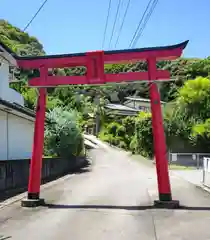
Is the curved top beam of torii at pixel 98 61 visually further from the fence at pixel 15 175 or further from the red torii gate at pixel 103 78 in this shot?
the fence at pixel 15 175

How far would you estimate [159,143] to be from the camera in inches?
432

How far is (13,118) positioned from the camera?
18797 mm

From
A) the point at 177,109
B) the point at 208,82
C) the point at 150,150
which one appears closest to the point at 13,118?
the point at 150,150

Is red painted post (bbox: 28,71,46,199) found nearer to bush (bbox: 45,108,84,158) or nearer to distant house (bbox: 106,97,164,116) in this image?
bush (bbox: 45,108,84,158)

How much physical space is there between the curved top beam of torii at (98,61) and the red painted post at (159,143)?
0.63 ft

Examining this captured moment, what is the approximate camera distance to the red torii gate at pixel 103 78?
429 inches

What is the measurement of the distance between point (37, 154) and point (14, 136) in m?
8.20

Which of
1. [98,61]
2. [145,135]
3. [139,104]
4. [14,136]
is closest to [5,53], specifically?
[14,136]

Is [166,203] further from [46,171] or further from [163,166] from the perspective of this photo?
[46,171]

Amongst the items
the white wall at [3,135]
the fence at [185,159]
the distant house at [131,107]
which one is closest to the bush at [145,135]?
the fence at [185,159]

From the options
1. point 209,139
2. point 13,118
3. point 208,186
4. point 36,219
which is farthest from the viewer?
point 209,139

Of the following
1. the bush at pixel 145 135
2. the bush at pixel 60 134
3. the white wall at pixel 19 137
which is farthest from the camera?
the bush at pixel 145 135

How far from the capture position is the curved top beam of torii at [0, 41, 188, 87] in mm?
11031

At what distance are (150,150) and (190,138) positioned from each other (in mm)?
4133
